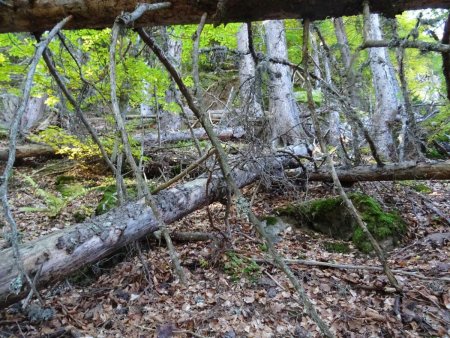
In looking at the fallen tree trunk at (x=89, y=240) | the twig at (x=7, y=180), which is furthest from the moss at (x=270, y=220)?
the twig at (x=7, y=180)

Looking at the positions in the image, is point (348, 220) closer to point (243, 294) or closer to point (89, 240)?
point (243, 294)

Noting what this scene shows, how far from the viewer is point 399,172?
17.5ft

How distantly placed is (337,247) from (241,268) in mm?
1484

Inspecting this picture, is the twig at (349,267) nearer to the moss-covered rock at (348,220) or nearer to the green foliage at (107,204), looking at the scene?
the moss-covered rock at (348,220)

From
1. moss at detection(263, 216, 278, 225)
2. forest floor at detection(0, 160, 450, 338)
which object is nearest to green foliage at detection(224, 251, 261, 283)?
forest floor at detection(0, 160, 450, 338)

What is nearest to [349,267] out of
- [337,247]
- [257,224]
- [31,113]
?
[337,247]

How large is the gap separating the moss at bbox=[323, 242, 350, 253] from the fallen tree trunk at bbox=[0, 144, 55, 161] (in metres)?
7.74

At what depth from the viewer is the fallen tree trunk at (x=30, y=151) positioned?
28.2 ft

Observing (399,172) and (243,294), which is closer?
(243,294)

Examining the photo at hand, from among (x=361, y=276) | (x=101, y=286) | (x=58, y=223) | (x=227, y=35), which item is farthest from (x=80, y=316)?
(x=227, y=35)

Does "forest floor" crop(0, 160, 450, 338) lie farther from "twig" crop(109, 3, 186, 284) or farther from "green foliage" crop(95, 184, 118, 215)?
"twig" crop(109, 3, 186, 284)

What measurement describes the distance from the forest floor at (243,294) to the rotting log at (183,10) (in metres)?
2.49

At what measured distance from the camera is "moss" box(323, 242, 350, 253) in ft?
15.0

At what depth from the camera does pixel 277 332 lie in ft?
10.4
